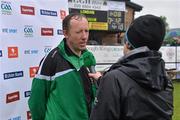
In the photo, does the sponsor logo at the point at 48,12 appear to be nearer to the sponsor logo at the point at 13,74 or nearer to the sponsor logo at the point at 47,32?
the sponsor logo at the point at 47,32

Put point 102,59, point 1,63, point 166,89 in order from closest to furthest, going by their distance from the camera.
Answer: point 166,89
point 1,63
point 102,59

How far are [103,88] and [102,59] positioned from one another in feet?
62.7

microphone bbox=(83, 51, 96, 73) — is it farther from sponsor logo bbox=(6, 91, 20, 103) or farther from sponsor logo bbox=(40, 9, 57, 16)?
sponsor logo bbox=(40, 9, 57, 16)

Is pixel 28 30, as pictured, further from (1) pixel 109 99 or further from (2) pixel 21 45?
(1) pixel 109 99

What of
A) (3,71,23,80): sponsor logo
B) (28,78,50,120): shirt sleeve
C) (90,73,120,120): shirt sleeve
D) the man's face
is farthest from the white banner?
(90,73,120,120): shirt sleeve

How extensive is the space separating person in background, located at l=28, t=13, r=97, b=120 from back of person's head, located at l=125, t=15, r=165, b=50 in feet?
3.94

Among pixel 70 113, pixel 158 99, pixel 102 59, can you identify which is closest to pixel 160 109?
pixel 158 99

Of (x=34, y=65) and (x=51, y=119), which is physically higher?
(x=34, y=65)

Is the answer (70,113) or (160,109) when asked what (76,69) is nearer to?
(70,113)

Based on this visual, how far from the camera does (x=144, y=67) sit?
2.51 meters

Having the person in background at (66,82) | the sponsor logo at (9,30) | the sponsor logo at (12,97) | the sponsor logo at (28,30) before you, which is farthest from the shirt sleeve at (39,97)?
the sponsor logo at (28,30)

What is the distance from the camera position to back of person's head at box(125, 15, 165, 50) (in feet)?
8.46

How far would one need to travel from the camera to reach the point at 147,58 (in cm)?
255

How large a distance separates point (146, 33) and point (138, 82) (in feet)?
0.99
